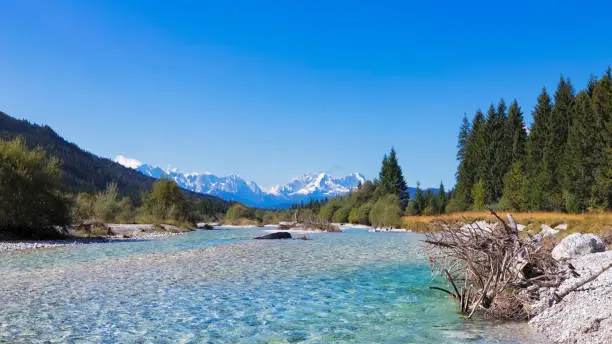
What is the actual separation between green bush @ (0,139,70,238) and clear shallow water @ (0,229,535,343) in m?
13.8

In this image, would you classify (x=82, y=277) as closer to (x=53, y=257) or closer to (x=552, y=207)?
(x=53, y=257)

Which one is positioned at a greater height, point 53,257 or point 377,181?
point 377,181

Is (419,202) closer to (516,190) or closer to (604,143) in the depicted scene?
(516,190)

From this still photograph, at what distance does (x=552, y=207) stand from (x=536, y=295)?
4677 cm

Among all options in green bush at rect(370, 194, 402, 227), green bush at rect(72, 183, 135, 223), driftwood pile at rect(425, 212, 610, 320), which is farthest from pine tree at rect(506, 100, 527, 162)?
driftwood pile at rect(425, 212, 610, 320)

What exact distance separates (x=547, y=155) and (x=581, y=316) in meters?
52.9

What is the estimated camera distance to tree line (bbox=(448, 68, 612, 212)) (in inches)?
1726

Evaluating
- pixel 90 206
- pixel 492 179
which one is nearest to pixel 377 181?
pixel 492 179

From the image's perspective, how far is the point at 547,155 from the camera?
53.5 m

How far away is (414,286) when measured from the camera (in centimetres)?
1306

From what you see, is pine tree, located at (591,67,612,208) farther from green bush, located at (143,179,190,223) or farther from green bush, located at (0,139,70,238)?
green bush, located at (143,179,190,223)

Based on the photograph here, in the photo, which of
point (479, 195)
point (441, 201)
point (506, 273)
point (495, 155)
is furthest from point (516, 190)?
point (506, 273)

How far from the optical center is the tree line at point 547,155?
144ft

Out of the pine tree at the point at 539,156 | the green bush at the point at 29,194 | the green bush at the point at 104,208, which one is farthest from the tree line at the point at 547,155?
the green bush at the point at 104,208
